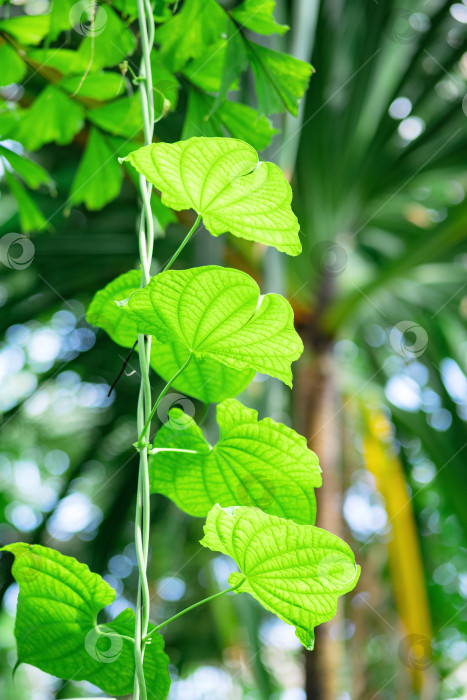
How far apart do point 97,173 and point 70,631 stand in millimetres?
350

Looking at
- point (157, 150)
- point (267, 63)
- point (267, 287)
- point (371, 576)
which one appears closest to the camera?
point (157, 150)

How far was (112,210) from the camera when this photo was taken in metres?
1.62

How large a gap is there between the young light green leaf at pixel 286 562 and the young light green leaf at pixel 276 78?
0.84ft

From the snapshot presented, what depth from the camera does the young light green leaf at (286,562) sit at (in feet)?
0.56

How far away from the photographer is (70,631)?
7.7 inches

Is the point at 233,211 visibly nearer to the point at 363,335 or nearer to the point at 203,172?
the point at 203,172

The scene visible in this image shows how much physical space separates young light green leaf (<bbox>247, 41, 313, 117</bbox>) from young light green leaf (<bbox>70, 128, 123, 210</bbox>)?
5.3 inches

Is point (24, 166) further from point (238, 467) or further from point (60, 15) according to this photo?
point (238, 467)

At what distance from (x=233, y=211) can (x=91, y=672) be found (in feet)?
0.50

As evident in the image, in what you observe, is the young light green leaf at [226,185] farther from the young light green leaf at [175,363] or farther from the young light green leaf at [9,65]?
the young light green leaf at [9,65]

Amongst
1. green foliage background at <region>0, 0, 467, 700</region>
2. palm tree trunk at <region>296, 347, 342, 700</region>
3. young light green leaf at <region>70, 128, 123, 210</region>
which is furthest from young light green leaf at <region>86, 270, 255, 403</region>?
palm tree trunk at <region>296, 347, 342, 700</region>

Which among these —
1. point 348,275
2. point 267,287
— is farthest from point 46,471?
point 267,287

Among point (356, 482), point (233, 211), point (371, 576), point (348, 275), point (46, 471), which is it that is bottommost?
point (46, 471)

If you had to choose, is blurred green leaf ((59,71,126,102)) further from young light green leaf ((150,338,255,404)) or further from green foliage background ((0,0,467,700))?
young light green leaf ((150,338,255,404))
